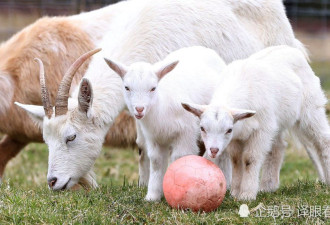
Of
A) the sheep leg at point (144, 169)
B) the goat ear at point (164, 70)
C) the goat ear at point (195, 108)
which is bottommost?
the sheep leg at point (144, 169)

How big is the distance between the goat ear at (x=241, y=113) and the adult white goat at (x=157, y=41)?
4.57 ft

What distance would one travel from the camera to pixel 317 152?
243 inches

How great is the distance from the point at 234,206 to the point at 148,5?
92.8 inches

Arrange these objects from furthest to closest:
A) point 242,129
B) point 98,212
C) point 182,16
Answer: point 182,16, point 242,129, point 98,212

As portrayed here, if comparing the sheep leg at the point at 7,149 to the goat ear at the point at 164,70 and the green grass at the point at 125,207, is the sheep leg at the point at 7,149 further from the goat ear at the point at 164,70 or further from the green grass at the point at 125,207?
the goat ear at the point at 164,70

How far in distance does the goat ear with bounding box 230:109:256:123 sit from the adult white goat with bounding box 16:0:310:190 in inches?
54.9

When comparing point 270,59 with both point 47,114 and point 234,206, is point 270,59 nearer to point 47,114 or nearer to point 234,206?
point 234,206

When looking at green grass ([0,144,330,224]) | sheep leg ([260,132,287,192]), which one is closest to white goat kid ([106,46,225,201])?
green grass ([0,144,330,224])

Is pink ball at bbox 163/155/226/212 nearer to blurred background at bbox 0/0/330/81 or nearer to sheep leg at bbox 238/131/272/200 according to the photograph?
sheep leg at bbox 238/131/272/200

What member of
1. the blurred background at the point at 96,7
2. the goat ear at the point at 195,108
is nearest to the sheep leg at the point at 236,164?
the goat ear at the point at 195,108

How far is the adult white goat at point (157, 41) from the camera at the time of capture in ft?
19.0

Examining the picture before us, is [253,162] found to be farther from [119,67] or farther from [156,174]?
[119,67]

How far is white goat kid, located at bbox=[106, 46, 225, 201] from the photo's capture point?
515 cm

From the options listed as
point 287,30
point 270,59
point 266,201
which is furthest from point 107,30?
point 266,201
